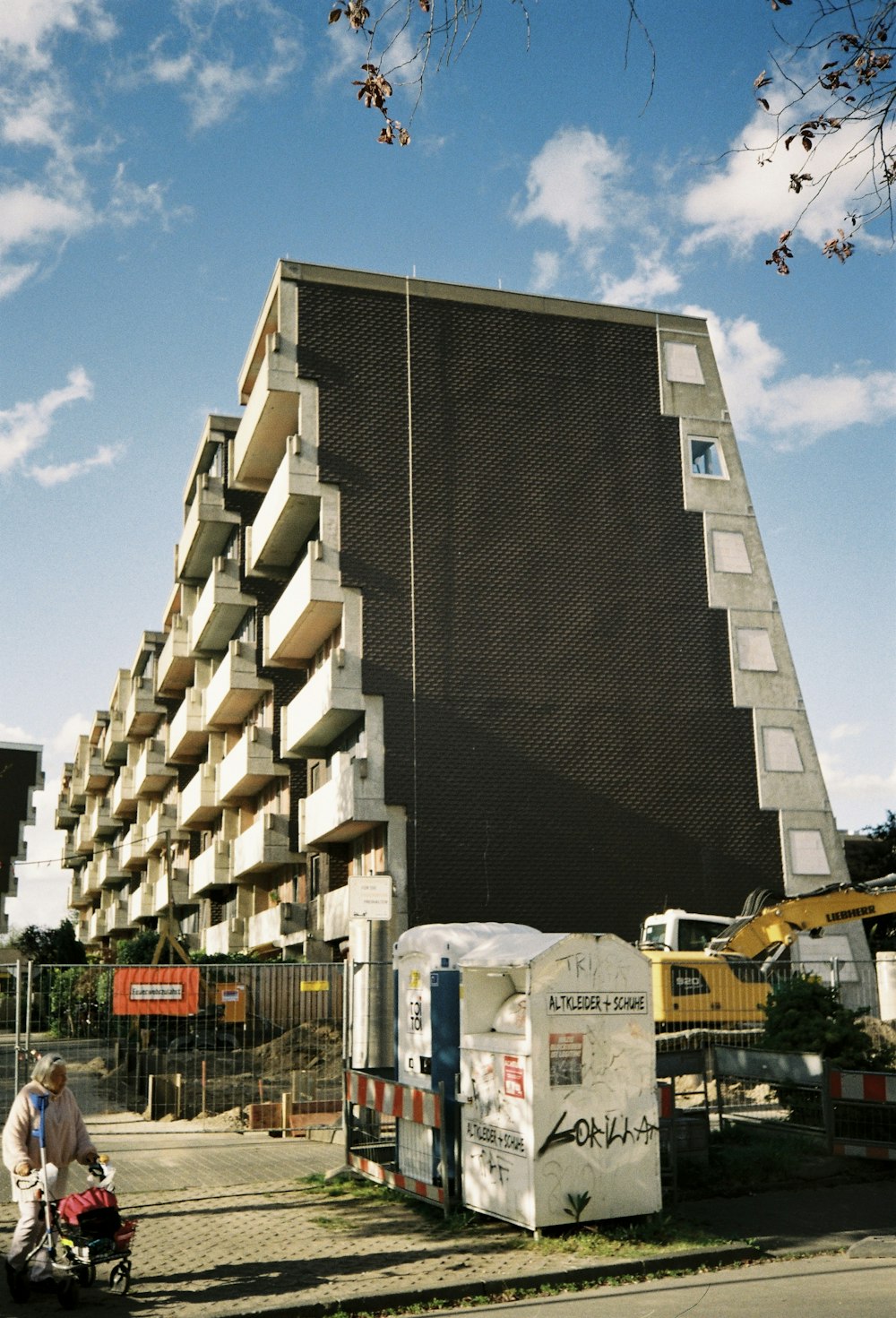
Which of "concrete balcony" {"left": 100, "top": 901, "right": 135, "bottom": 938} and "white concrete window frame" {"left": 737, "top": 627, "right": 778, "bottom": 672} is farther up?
"white concrete window frame" {"left": 737, "top": 627, "right": 778, "bottom": 672}

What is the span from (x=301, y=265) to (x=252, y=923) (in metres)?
18.3

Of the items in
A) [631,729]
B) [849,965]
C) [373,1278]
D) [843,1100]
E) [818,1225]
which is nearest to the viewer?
[373,1278]

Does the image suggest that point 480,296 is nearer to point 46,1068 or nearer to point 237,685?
point 237,685

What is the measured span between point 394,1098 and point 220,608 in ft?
98.5

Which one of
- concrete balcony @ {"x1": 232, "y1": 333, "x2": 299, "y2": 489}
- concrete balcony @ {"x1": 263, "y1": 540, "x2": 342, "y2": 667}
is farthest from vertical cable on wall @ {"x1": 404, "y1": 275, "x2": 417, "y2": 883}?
concrete balcony @ {"x1": 232, "y1": 333, "x2": 299, "y2": 489}

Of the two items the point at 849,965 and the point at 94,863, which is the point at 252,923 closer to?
the point at 849,965

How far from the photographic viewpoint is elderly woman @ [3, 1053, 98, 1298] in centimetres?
895

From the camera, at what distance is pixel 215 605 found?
39875mm

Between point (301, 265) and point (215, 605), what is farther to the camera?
point (215, 605)

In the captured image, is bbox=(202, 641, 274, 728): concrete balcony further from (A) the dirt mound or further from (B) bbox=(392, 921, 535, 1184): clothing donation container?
(B) bbox=(392, 921, 535, 1184): clothing donation container

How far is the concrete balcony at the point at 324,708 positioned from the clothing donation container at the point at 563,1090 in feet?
60.5

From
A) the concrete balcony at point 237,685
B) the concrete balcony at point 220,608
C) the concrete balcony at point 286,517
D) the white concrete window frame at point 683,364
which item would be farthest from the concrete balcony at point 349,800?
the white concrete window frame at point 683,364

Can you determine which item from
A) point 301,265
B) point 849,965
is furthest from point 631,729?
point 301,265

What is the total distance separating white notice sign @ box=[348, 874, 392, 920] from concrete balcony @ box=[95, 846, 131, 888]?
54260mm
